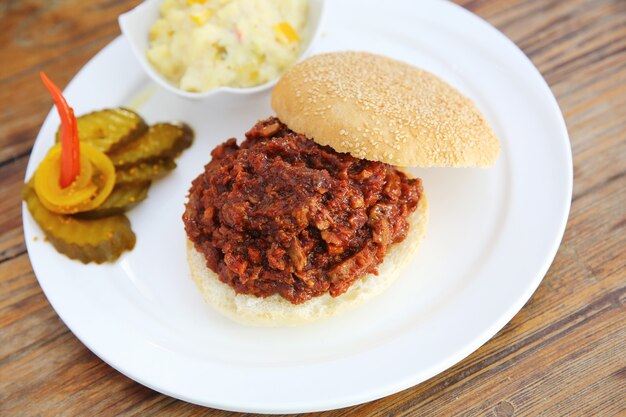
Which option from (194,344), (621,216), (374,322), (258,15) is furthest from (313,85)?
(621,216)

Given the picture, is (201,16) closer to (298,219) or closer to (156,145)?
(156,145)

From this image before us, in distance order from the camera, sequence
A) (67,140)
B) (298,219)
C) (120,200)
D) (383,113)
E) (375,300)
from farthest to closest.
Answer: (120,200) < (67,140) < (375,300) < (383,113) < (298,219)

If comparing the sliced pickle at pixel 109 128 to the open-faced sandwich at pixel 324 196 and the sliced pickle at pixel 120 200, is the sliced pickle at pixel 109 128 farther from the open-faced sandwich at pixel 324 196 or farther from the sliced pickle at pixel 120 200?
the open-faced sandwich at pixel 324 196

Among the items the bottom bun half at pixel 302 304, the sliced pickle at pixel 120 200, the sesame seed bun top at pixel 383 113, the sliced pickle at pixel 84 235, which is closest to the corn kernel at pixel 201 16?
the sesame seed bun top at pixel 383 113

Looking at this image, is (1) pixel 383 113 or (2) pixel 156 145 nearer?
(1) pixel 383 113

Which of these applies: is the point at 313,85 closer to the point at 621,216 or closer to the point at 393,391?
the point at 393,391

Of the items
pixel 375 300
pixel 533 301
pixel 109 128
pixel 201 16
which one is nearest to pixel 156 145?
pixel 109 128
